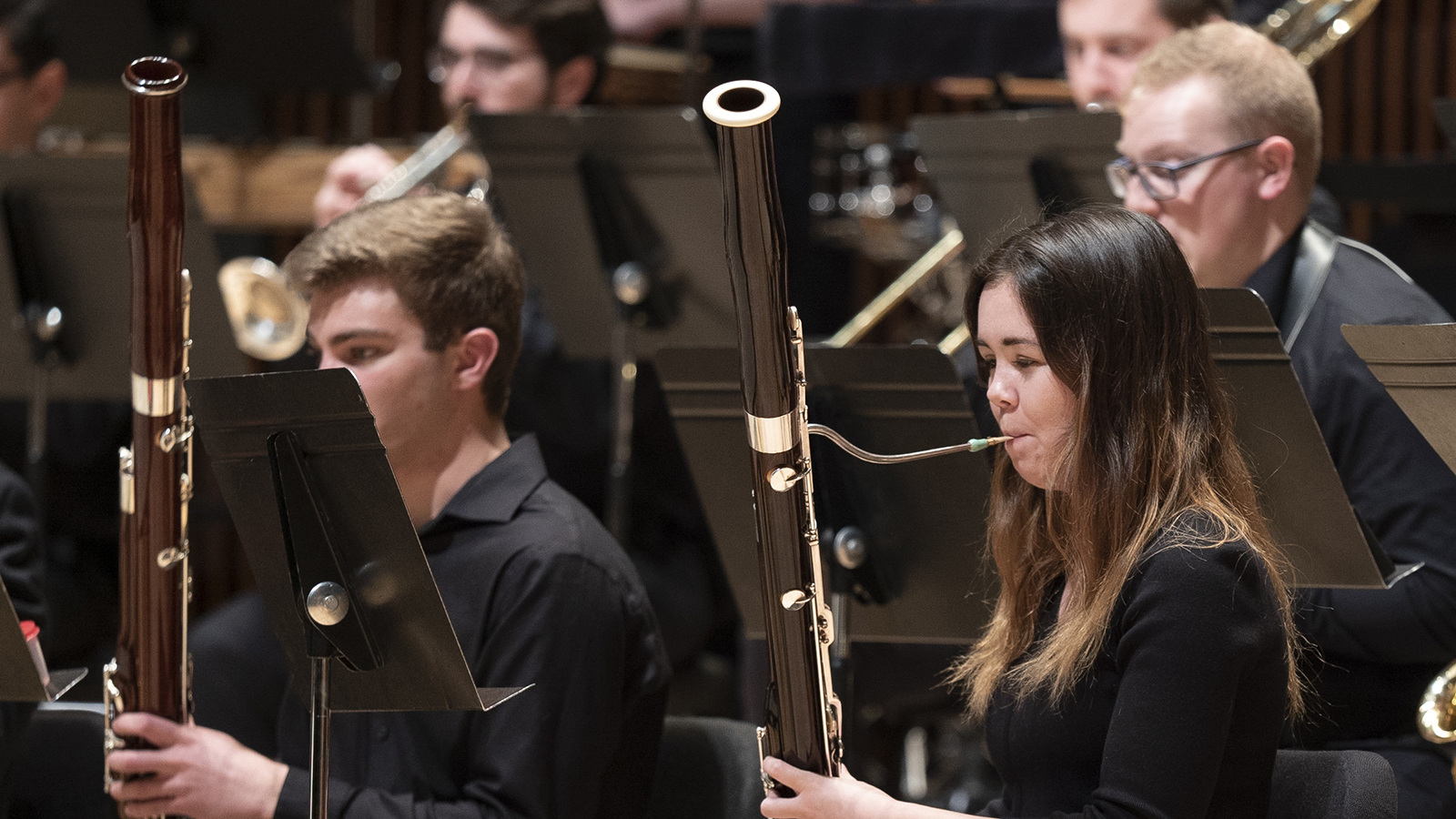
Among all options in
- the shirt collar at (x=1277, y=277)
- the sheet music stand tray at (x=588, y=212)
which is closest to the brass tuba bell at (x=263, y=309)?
the sheet music stand tray at (x=588, y=212)

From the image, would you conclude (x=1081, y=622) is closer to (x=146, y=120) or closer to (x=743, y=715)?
(x=146, y=120)

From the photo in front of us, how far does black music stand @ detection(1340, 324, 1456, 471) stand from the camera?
1438 millimetres

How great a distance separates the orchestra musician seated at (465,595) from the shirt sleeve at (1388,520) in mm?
862

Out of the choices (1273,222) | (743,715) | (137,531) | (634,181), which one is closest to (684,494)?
(743,715)

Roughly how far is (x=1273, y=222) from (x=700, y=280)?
1.08m

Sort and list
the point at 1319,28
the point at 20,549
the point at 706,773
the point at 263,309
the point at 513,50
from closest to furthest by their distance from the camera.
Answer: the point at 706,773 < the point at 20,549 < the point at 1319,28 < the point at 263,309 < the point at 513,50

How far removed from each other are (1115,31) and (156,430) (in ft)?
6.32

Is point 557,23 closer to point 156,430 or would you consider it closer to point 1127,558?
point 156,430

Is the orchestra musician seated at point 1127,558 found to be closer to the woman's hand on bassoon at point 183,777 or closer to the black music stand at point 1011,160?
the woman's hand on bassoon at point 183,777

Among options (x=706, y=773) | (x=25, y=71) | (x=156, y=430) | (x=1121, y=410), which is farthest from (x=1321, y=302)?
(x=25, y=71)

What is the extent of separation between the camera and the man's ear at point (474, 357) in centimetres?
198

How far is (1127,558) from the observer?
1.41 metres

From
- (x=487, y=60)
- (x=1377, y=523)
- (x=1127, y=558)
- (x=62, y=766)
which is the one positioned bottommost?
(x=62, y=766)

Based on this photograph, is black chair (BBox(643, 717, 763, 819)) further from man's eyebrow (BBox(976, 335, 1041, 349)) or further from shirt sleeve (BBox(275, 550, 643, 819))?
man's eyebrow (BBox(976, 335, 1041, 349))
